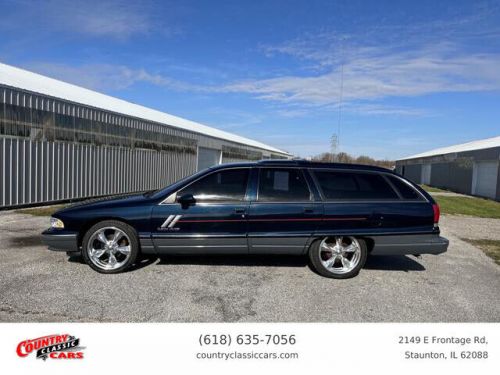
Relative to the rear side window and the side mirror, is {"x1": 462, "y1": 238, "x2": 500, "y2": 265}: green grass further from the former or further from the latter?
the side mirror

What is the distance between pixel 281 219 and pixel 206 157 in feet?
66.0

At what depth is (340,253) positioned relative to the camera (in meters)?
5.11

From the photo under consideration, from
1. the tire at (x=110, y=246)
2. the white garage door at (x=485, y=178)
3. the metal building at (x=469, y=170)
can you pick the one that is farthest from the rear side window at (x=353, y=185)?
the white garage door at (x=485, y=178)

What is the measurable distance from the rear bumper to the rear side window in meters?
0.58

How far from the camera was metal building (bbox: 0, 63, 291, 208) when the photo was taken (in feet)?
35.0

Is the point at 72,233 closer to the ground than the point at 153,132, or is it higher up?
closer to the ground

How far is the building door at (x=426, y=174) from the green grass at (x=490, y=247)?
32143 millimetres

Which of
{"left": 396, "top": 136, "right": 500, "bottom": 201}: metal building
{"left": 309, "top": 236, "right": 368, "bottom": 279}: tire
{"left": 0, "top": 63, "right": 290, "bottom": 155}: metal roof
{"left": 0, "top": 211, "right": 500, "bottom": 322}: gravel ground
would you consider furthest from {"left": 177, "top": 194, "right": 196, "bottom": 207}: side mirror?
{"left": 396, "top": 136, "right": 500, "bottom": 201}: metal building

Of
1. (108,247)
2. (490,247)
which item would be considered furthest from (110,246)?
(490,247)

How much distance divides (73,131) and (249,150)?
25.1 metres
